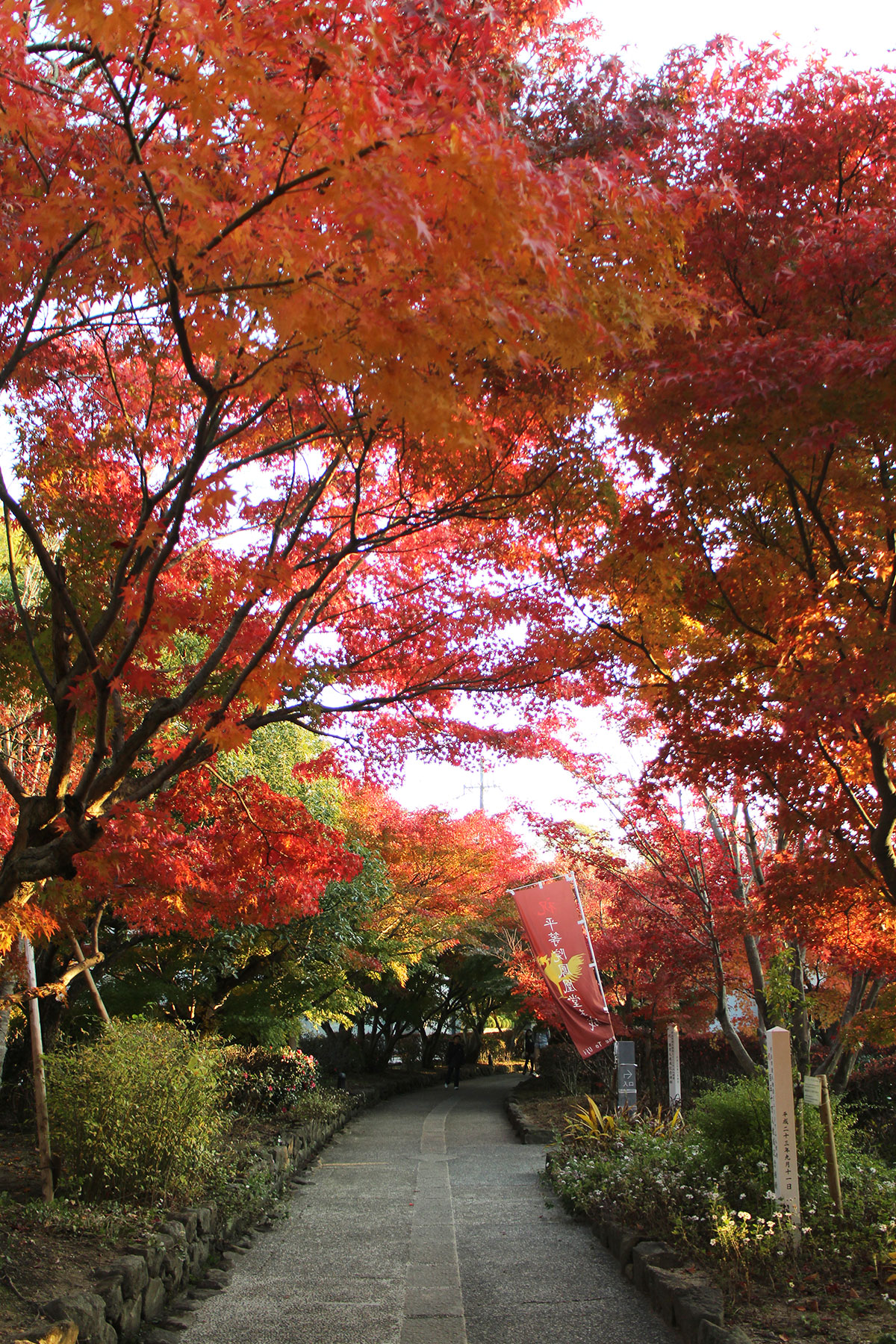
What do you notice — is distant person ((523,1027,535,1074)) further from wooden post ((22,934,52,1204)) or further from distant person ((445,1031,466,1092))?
wooden post ((22,934,52,1204))

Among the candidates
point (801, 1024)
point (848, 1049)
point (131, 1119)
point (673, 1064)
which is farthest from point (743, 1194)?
point (131, 1119)

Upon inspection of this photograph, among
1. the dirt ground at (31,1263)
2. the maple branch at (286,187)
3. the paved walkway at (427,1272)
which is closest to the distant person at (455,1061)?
the paved walkway at (427,1272)

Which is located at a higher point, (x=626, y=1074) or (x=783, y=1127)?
(x=783, y=1127)

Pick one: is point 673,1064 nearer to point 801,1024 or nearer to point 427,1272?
point 801,1024

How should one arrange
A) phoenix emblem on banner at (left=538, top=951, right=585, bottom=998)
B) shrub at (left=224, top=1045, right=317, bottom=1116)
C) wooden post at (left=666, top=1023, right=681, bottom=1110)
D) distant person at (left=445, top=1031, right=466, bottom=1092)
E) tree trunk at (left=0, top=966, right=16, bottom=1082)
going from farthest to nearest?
1. distant person at (left=445, top=1031, right=466, bottom=1092)
2. phoenix emblem on banner at (left=538, top=951, right=585, bottom=998)
3. shrub at (left=224, top=1045, right=317, bottom=1116)
4. wooden post at (left=666, top=1023, right=681, bottom=1110)
5. tree trunk at (left=0, top=966, right=16, bottom=1082)

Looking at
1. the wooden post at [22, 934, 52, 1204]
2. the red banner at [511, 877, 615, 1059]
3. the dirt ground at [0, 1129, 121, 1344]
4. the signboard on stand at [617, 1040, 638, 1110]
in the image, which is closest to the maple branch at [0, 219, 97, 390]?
the dirt ground at [0, 1129, 121, 1344]

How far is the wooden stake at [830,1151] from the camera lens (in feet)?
19.1

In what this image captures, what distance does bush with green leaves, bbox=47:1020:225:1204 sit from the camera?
6359 mm

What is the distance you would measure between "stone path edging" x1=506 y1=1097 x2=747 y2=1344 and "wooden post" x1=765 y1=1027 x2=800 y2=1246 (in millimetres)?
742

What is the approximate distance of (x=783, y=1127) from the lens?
5.62m

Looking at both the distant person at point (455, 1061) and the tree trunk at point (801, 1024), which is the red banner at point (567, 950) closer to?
the tree trunk at point (801, 1024)

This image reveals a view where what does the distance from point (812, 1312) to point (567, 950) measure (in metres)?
7.97

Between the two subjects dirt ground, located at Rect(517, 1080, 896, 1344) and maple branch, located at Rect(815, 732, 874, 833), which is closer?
dirt ground, located at Rect(517, 1080, 896, 1344)

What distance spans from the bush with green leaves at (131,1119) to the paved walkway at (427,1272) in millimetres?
902
